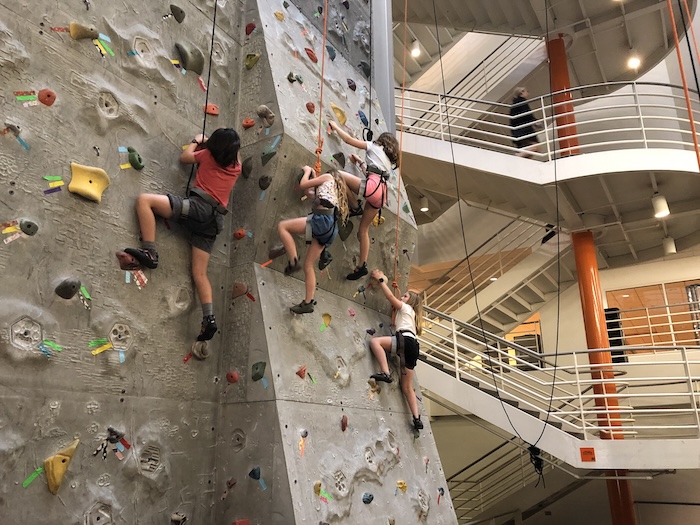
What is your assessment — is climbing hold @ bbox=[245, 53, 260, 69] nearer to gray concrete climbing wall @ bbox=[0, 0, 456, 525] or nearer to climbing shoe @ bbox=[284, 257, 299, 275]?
gray concrete climbing wall @ bbox=[0, 0, 456, 525]

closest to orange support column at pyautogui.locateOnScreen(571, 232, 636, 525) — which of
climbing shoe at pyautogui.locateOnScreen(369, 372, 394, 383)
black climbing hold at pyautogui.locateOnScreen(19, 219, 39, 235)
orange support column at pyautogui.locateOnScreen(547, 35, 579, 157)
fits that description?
orange support column at pyautogui.locateOnScreen(547, 35, 579, 157)

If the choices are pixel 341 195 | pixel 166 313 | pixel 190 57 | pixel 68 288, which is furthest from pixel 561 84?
pixel 68 288

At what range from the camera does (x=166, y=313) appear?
244 cm

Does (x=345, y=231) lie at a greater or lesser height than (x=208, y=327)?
greater

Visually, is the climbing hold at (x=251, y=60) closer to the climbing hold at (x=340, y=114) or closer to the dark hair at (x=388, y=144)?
the climbing hold at (x=340, y=114)

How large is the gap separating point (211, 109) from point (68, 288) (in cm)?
132

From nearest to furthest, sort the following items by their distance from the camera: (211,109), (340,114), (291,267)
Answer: (211,109) → (291,267) → (340,114)

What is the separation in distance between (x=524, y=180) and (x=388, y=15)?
2.60 meters

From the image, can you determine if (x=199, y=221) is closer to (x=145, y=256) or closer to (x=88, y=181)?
(x=145, y=256)

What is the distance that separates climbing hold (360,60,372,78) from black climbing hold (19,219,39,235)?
3259 mm

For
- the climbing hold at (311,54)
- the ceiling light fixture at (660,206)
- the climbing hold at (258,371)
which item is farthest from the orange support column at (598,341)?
the climbing hold at (258,371)

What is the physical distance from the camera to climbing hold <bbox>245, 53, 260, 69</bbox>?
3.17 metres

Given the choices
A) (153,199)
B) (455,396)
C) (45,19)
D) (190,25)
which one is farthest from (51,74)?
(455,396)

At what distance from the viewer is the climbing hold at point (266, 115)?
2988 mm
